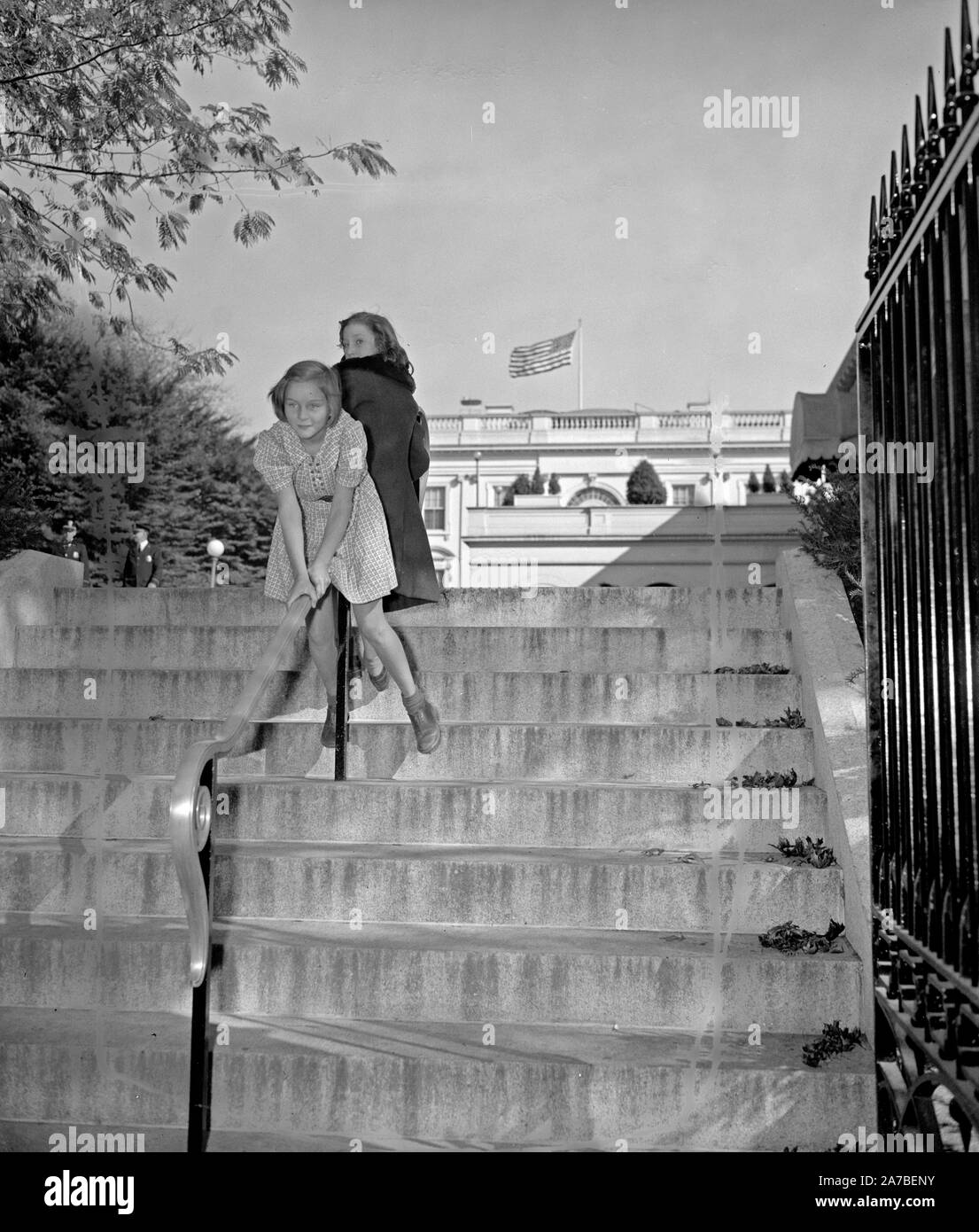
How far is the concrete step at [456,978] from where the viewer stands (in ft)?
12.4

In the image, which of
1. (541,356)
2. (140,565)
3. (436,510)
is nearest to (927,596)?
(140,565)

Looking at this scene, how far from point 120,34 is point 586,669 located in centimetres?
510

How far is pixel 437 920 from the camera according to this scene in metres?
4.30

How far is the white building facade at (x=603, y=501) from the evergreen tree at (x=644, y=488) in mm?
2462

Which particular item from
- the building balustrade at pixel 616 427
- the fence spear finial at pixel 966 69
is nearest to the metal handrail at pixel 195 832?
the fence spear finial at pixel 966 69

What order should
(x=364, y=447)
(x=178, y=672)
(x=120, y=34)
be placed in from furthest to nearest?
(x=120, y=34)
(x=178, y=672)
(x=364, y=447)

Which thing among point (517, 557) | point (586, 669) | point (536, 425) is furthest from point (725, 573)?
point (586, 669)

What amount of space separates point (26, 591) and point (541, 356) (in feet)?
140

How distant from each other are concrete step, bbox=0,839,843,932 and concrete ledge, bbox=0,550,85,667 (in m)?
2.59

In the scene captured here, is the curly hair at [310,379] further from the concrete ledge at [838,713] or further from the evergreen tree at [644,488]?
the evergreen tree at [644,488]

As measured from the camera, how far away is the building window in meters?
43.7

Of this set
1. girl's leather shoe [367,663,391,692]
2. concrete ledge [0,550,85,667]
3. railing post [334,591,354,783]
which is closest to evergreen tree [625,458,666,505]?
concrete ledge [0,550,85,667]
